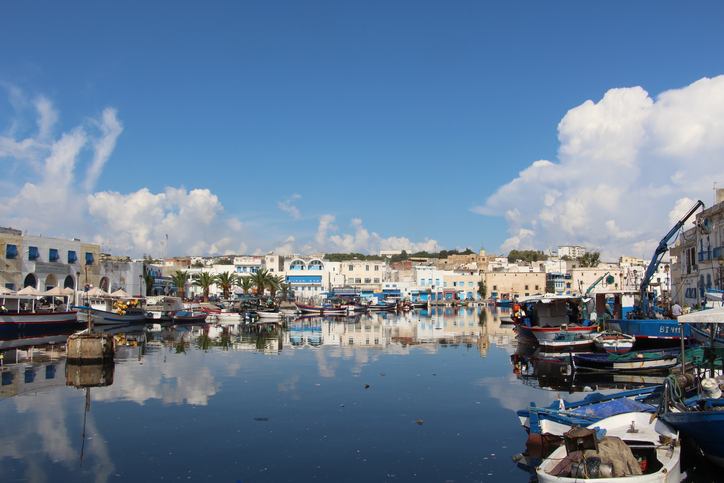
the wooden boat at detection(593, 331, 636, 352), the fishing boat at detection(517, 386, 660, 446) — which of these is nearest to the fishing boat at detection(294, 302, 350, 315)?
the wooden boat at detection(593, 331, 636, 352)

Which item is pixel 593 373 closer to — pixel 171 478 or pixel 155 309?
pixel 171 478

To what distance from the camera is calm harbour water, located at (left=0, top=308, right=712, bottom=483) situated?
31.4 feet

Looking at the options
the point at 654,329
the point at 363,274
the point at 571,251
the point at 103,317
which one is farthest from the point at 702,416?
the point at 571,251

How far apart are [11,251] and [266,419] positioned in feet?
147

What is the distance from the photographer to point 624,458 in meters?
7.61

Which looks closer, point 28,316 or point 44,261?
point 28,316

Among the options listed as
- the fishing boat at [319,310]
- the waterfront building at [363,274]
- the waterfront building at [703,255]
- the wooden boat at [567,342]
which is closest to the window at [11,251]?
the fishing boat at [319,310]

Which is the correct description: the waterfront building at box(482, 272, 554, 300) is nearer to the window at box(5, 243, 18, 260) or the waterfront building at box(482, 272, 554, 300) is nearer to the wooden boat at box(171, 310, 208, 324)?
the wooden boat at box(171, 310, 208, 324)

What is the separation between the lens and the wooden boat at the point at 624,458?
24.0 feet

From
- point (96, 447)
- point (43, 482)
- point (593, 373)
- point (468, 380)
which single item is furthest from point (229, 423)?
point (593, 373)

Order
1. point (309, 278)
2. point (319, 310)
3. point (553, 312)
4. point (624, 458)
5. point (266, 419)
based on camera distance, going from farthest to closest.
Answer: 1. point (309, 278)
2. point (319, 310)
3. point (553, 312)
4. point (266, 419)
5. point (624, 458)

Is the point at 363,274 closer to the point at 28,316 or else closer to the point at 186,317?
the point at 186,317

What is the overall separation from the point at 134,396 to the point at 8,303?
102 ft

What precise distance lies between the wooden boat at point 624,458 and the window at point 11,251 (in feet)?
170
